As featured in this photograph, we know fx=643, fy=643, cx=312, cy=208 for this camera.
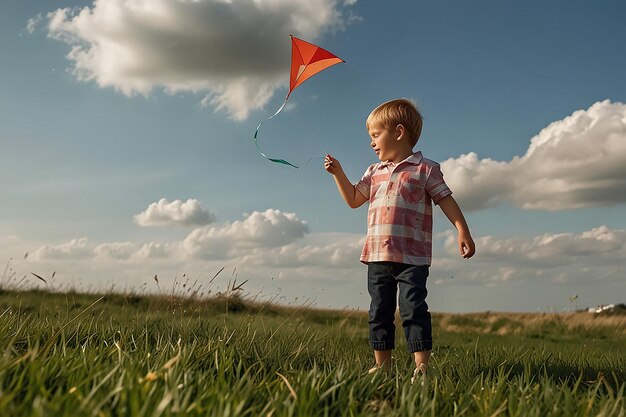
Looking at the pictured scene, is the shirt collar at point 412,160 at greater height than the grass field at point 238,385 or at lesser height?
greater

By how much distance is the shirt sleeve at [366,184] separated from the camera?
4.93 meters

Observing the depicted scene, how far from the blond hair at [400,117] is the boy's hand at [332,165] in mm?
366

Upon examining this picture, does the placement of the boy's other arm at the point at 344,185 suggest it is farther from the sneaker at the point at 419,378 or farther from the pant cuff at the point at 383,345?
the sneaker at the point at 419,378

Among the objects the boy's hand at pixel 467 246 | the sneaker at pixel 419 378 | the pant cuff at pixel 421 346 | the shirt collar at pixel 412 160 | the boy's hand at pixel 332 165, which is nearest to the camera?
the sneaker at pixel 419 378

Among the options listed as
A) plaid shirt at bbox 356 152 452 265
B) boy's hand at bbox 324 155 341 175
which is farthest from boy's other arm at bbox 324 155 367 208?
plaid shirt at bbox 356 152 452 265

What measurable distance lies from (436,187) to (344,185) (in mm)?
706

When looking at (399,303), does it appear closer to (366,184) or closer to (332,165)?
(366,184)

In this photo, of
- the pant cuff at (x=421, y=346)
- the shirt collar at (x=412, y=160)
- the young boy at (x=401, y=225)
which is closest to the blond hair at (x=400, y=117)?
the young boy at (x=401, y=225)

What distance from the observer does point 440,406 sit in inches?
109

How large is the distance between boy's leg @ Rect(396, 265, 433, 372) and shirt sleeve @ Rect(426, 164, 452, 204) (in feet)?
1.76

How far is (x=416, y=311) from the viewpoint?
4.46 meters

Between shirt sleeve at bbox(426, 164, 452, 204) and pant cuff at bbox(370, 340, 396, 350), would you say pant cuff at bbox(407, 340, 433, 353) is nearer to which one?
pant cuff at bbox(370, 340, 396, 350)

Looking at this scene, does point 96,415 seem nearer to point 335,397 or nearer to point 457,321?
point 335,397

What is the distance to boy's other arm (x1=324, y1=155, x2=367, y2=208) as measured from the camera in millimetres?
4895
